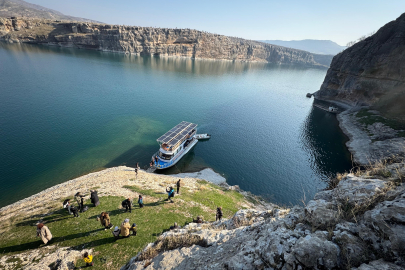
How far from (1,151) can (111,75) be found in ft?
256

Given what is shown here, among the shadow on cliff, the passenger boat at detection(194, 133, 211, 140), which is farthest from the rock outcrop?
the passenger boat at detection(194, 133, 211, 140)

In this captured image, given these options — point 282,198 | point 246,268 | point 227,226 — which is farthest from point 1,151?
point 282,198

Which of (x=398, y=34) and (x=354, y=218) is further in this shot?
(x=398, y=34)

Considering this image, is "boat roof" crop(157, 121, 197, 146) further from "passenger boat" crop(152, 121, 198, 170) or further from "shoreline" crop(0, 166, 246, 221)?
"shoreline" crop(0, 166, 246, 221)

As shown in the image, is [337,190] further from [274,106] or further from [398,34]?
[398,34]

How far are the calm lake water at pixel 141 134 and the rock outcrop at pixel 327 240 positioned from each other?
90.5 ft

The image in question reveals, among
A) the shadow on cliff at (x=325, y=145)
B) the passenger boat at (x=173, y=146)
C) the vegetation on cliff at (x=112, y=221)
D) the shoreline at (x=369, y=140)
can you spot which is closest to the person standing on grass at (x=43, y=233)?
the vegetation on cliff at (x=112, y=221)

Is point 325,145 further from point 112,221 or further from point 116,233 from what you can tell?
point 116,233

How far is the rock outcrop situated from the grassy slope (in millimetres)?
4104

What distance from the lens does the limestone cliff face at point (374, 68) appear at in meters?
59.7

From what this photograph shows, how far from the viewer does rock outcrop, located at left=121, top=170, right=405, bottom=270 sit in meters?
4.89

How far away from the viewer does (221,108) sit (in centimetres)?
7500

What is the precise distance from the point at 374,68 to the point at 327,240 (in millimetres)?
90967

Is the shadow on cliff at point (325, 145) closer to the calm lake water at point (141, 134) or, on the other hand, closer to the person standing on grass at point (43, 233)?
the calm lake water at point (141, 134)
